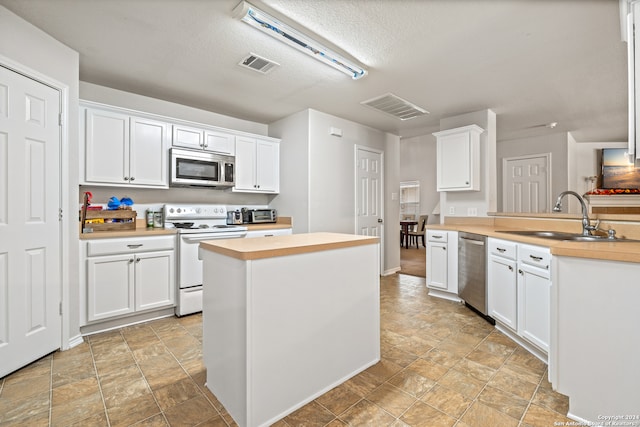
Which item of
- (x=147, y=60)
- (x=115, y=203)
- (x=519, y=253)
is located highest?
(x=147, y=60)

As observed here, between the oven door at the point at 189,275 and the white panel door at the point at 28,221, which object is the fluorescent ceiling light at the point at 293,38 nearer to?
the white panel door at the point at 28,221

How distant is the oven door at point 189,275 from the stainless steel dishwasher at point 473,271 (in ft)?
9.46

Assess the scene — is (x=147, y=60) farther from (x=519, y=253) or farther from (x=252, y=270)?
(x=519, y=253)

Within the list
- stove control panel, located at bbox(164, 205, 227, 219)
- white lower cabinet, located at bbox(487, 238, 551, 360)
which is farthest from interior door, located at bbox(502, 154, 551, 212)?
stove control panel, located at bbox(164, 205, 227, 219)

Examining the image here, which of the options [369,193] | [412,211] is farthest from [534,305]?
[412,211]

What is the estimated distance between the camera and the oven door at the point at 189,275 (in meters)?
3.06

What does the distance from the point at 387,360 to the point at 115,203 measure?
296 centimetres

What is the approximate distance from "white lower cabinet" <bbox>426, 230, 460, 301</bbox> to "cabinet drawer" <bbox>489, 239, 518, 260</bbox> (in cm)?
73

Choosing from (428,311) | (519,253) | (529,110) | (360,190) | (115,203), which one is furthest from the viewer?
(360,190)

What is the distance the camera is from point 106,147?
291 centimetres

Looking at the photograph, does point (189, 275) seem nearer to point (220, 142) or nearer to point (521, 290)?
point (220, 142)

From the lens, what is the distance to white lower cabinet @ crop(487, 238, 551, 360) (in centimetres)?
209

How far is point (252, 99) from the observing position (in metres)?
3.58

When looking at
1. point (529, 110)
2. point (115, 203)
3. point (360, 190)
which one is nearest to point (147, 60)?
point (115, 203)
